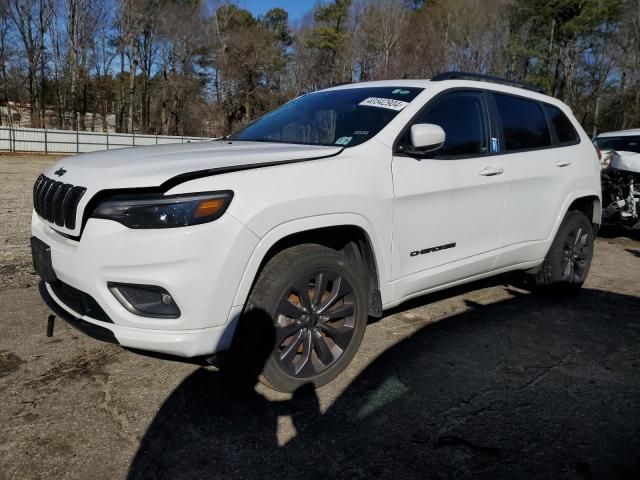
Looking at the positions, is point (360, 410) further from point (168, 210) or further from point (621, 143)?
point (621, 143)

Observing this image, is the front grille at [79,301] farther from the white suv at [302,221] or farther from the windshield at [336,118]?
the windshield at [336,118]

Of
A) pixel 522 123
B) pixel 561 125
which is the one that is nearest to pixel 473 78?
pixel 522 123

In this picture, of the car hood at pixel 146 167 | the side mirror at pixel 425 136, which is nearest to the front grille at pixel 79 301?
the car hood at pixel 146 167

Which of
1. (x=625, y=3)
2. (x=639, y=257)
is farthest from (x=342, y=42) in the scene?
(x=639, y=257)

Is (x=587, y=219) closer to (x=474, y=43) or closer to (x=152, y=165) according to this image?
(x=152, y=165)

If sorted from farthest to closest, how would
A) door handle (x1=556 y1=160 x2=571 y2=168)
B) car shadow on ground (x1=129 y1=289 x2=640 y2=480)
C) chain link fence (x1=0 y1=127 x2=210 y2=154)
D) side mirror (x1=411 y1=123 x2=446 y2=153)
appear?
chain link fence (x1=0 y1=127 x2=210 y2=154), door handle (x1=556 y1=160 x2=571 y2=168), side mirror (x1=411 y1=123 x2=446 y2=153), car shadow on ground (x1=129 y1=289 x2=640 y2=480)

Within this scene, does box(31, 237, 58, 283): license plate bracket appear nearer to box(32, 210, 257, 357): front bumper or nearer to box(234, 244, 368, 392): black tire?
box(32, 210, 257, 357): front bumper

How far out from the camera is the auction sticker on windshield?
326 centimetres

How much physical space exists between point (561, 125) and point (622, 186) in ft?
12.1

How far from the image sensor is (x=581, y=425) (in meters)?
2.60

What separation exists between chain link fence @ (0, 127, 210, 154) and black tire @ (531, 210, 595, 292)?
2289 cm

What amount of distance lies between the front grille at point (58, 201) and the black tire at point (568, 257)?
145 inches

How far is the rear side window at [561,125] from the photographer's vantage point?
4445 millimetres

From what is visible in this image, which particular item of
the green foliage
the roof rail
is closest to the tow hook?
the roof rail
